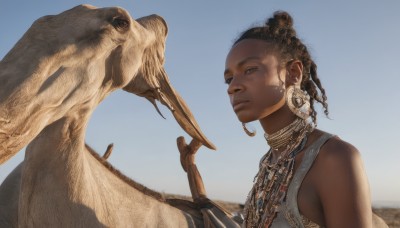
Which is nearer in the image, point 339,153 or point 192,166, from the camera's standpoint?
point 339,153

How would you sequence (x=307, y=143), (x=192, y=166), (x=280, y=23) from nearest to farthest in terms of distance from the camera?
(x=307, y=143)
(x=280, y=23)
(x=192, y=166)

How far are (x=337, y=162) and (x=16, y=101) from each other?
1.20m

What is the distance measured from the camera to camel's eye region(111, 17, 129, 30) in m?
2.26

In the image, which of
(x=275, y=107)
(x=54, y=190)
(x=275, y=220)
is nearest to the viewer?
(x=275, y=220)

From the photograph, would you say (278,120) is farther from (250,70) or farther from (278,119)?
(250,70)

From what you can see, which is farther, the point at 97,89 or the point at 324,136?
the point at 97,89

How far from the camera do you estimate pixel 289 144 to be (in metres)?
1.99

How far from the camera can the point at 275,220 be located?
1.81 metres

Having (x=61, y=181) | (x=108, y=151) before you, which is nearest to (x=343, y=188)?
(x=61, y=181)

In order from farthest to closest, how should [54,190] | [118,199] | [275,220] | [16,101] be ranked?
[118,199], [54,190], [275,220], [16,101]

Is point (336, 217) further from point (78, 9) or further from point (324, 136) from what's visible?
point (78, 9)

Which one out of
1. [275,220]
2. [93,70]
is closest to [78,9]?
[93,70]

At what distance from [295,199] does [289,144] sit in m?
0.34

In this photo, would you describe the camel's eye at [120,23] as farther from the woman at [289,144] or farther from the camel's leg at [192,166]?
the camel's leg at [192,166]
